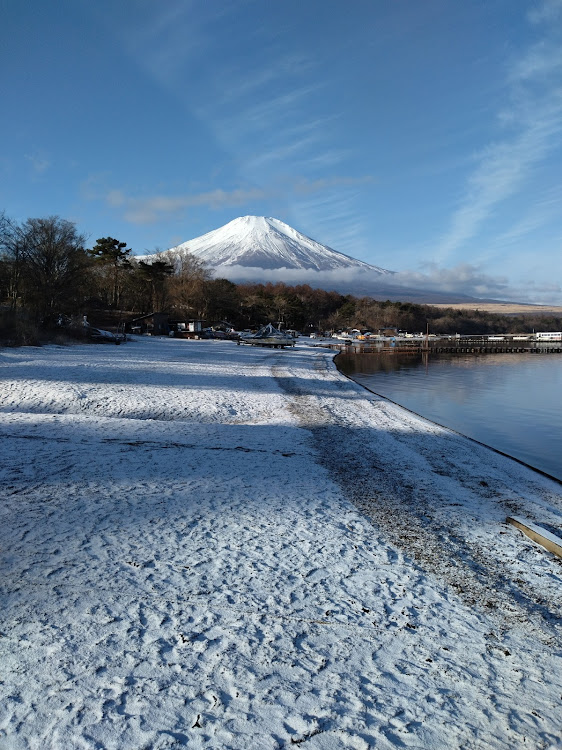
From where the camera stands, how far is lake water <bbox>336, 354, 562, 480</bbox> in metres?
13.9

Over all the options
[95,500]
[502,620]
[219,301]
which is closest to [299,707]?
[502,620]

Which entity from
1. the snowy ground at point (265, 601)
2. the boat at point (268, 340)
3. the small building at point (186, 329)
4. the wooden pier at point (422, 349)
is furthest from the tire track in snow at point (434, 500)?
the wooden pier at point (422, 349)

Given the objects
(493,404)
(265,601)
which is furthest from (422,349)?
(265,601)

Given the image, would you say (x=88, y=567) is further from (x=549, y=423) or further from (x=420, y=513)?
(x=549, y=423)

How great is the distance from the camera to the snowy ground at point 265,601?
9.45 feet

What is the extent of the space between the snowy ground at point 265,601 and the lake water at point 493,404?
526cm

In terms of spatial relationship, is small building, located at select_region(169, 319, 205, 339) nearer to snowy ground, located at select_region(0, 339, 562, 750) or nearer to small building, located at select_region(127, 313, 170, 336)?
small building, located at select_region(127, 313, 170, 336)

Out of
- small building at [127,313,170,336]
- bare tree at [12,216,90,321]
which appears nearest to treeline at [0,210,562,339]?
bare tree at [12,216,90,321]

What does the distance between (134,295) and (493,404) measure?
66273 mm

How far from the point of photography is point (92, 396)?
46.7 feet

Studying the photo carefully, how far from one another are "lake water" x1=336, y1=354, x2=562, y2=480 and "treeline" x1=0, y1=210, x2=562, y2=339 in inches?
930

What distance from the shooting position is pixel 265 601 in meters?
4.16

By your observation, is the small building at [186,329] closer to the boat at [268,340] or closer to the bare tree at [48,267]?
the boat at [268,340]

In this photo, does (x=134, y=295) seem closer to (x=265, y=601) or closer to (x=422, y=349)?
(x=422, y=349)
